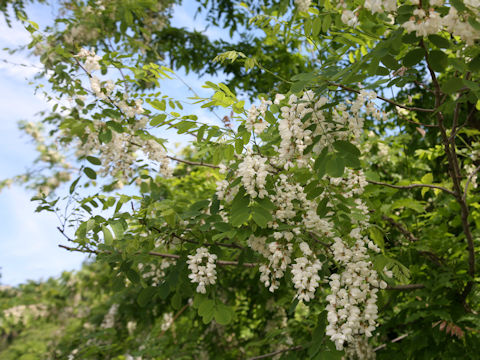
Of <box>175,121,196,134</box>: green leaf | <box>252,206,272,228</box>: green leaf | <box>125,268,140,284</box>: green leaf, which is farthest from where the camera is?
<box>125,268,140,284</box>: green leaf

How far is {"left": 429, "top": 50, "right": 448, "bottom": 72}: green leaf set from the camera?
48.4 inches

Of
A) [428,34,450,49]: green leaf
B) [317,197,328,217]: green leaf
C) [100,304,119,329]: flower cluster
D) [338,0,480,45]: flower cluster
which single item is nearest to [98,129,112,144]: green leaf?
[317,197,328,217]: green leaf

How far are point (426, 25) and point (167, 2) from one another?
17.8 ft

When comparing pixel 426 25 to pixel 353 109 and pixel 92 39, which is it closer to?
pixel 353 109

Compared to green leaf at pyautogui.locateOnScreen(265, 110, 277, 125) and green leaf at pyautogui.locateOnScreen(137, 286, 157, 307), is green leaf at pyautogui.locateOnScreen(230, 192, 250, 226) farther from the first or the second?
green leaf at pyautogui.locateOnScreen(137, 286, 157, 307)

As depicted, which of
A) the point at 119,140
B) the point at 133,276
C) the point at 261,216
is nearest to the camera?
the point at 261,216

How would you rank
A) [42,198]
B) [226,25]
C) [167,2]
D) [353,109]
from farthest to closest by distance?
[167,2] → [226,25] → [42,198] → [353,109]

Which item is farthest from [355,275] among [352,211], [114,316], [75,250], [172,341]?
[114,316]

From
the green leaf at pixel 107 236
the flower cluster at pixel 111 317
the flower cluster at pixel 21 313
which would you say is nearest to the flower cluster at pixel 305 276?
the green leaf at pixel 107 236

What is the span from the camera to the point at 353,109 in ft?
5.38

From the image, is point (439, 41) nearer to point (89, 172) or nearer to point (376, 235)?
point (376, 235)

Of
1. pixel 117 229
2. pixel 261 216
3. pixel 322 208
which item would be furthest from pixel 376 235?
pixel 117 229

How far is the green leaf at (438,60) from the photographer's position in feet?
4.04

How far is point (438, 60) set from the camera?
4.06 ft
